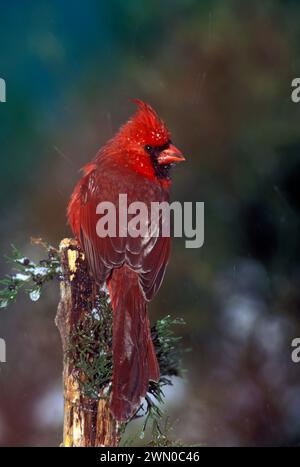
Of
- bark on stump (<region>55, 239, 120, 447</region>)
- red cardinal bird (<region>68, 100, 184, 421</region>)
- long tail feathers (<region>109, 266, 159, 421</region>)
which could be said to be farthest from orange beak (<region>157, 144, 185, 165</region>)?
bark on stump (<region>55, 239, 120, 447</region>)

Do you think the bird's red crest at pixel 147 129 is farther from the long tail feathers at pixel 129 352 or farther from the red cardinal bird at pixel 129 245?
the long tail feathers at pixel 129 352

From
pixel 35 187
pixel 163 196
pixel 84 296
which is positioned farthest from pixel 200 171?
pixel 84 296

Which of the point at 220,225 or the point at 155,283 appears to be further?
the point at 220,225

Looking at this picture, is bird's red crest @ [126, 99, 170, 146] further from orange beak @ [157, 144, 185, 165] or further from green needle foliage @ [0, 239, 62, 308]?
green needle foliage @ [0, 239, 62, 308]

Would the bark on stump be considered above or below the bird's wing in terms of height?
below

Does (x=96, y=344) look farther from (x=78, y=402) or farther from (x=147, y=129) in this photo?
(x=147, y=129)

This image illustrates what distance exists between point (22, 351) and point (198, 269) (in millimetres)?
890

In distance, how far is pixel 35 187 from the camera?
3648 millimetres

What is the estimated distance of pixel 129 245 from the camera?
2.27 m

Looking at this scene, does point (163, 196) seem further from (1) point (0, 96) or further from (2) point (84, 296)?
(1) point (0, 96)

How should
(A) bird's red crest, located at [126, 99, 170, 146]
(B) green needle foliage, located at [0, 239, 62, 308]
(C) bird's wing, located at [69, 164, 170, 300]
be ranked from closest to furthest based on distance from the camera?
1. (B) green needle foliage, located at [0, 239, 62, 308]
2. (C) bird's wing, located at [69, 164, 170, 300]
3. (A) bird's red crest, located at [126, 99, 170, 146]

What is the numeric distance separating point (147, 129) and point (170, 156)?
0.12m

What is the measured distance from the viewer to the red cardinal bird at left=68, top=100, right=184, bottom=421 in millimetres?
1914

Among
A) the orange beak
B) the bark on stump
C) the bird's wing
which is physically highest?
the orange beak
